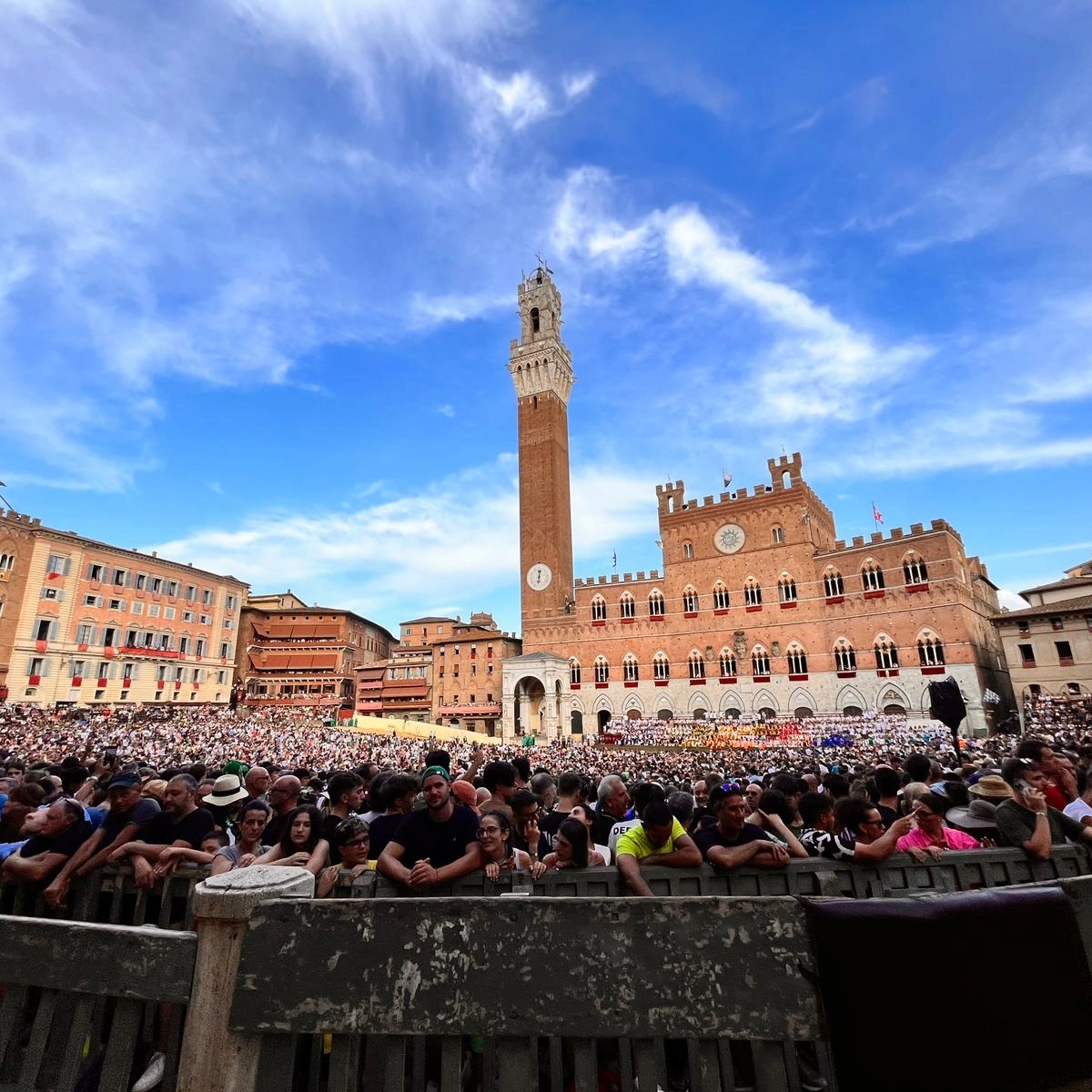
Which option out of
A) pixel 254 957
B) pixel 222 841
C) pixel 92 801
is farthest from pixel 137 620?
pixel 254 957

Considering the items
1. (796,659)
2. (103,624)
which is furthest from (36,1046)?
(103,624)

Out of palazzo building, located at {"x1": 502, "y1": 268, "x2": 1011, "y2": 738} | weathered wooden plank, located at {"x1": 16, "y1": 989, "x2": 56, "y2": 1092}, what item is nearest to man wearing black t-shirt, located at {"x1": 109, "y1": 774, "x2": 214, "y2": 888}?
weathered wooden plank, located at {"x1": 16, "y1": 989, "x2": 56, "y2": 1092}

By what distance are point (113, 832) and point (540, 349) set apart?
47.8 m

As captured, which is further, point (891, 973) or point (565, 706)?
point (565, 706)

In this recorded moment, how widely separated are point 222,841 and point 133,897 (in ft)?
2.12

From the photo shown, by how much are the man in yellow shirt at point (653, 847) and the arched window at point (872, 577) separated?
35.9m

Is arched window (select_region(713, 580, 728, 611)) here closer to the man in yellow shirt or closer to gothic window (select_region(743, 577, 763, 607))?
gothic window (select_region(743, 577, 763, 607))

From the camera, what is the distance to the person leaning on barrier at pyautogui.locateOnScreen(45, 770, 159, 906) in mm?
3438

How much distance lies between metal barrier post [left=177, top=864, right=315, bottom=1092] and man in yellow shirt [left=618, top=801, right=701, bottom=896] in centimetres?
194

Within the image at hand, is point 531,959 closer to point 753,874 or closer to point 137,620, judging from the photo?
point 753,874

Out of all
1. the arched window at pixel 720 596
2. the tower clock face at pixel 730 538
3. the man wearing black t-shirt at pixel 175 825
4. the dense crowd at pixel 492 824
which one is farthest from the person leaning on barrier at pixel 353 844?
the tower clock face at pixel 730 538

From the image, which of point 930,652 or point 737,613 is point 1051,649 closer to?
point 930,652

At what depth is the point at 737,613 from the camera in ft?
126

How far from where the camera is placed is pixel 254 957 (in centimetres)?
202
